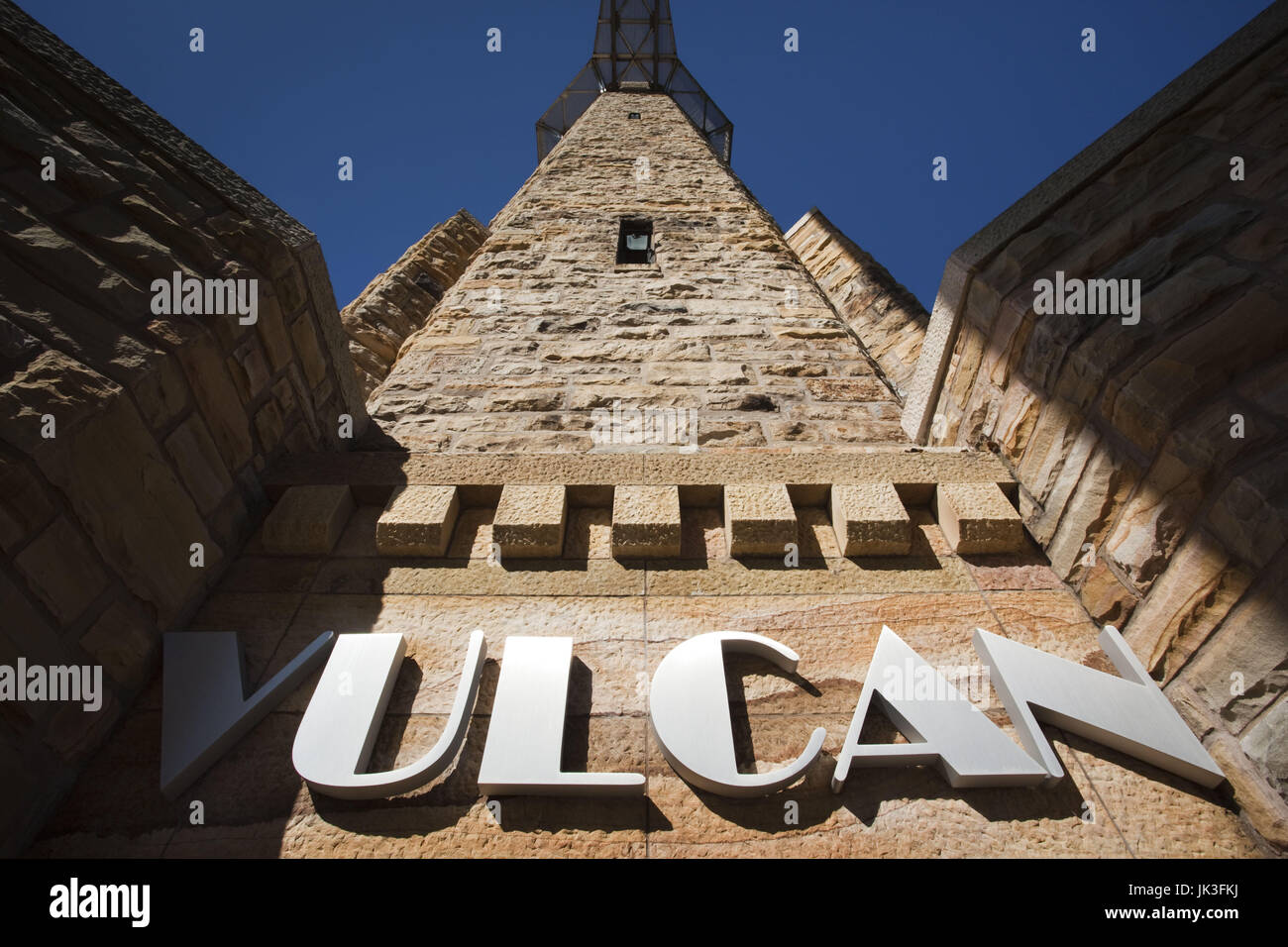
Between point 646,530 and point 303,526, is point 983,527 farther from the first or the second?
point 303,526

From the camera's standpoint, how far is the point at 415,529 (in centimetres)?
270

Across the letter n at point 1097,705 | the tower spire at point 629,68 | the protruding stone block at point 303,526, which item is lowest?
the letter n at point 1097,705

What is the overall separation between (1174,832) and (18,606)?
308cm

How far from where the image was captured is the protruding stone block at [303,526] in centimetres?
272

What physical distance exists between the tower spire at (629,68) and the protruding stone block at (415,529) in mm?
12679

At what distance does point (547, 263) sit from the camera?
5.52 meters

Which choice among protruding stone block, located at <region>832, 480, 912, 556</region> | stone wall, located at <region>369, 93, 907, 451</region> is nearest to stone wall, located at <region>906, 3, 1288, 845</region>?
protruding stone block, located at <region>832, 480, 912, 556</region>

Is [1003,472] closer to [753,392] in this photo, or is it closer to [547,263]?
[753,392]

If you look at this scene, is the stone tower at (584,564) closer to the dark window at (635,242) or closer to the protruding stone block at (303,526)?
the protruding stone block at (303,526)

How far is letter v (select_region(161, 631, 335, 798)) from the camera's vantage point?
6.35 feet

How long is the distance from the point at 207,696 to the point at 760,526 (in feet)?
6.39

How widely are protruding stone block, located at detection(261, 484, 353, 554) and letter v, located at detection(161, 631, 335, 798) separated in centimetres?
48

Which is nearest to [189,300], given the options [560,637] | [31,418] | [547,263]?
[31,418]

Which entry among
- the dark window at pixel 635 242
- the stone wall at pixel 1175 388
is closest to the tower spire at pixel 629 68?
the dark window at pixel 635 242
